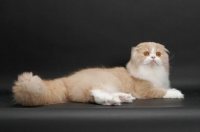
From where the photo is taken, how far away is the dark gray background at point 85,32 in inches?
129

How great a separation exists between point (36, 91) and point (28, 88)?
54 millimetres

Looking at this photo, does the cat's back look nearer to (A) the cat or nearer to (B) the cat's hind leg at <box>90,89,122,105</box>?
(A) the cat

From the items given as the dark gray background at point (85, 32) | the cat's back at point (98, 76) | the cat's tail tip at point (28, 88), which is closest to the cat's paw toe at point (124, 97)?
the cat's back at point (98, 76)

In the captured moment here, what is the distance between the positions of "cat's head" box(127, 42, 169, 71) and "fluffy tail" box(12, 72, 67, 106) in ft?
2.40

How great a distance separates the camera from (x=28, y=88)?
2068mm

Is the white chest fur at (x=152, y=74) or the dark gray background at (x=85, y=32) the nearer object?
→ the white chest fur at (x=152, y=74)

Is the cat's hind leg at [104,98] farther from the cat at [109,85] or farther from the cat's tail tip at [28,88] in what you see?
the cat's tail tip at [28,88]

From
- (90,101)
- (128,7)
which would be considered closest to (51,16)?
(128,7)

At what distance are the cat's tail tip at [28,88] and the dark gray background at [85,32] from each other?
1.14 metres

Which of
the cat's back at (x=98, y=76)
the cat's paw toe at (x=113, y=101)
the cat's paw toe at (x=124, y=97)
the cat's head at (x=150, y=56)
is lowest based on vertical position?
the cat's paw toe at (x=113, y=101)

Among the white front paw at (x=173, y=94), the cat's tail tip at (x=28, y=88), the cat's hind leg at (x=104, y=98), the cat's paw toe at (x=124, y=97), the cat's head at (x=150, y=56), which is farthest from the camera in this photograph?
the cat's head at (x=150, y=56)

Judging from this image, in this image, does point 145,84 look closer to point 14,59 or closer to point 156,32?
point 156,32

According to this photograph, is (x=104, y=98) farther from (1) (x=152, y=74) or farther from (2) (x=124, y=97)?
(1) (x=152, y=74)

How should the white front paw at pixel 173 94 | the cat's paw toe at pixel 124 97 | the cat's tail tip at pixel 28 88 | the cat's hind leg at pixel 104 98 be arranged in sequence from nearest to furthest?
1. the cat's tail tip at pixel 28 88
2. the cat's hind leg at pixel 104 98
3. the cat's paw toe at pixel 124 97
4. the white front paw at pixel 173 94
